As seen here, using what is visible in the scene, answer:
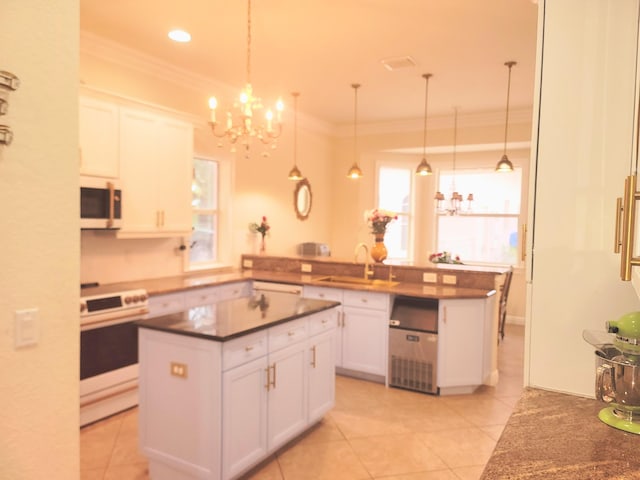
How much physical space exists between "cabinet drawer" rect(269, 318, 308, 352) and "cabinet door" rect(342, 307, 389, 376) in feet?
Result: 4.30

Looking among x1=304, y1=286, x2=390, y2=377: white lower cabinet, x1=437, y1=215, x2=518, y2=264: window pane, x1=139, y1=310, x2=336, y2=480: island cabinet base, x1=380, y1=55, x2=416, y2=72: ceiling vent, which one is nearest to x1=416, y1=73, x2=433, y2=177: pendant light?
x1=380, y1=55, x2=416, y2=72: ceiling vent

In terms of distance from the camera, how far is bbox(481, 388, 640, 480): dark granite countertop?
1143mm

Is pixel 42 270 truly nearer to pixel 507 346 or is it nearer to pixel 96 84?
pixel 96 84

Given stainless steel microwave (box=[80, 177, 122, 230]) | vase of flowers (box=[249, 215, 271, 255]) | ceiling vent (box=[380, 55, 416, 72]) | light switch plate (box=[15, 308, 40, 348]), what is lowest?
light switch plate (box=[15, 308, 40, 348])

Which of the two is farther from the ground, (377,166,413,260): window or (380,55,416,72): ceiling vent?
(380,55,416,72): ceiling vent

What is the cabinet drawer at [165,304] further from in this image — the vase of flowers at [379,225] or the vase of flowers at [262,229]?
the vase of flowers at [379,225]

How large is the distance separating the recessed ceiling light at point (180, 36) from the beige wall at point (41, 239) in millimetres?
2312

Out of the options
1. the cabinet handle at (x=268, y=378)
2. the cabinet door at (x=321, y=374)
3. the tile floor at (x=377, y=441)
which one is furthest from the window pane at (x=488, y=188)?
the cabinet handle at (x=268, y=378)

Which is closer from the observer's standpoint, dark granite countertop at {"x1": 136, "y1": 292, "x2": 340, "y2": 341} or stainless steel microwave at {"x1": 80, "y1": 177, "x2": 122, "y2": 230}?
dark granite countertop at {"x1": 136, "y1": 292, "x2": 340, "y2": 341}

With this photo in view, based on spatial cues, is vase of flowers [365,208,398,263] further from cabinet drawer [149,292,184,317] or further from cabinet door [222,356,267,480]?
cabinet door [222,356,267,480]

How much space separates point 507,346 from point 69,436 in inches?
206

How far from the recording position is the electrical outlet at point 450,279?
14.8 feet

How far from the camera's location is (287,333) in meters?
2.92

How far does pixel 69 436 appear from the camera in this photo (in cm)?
170
